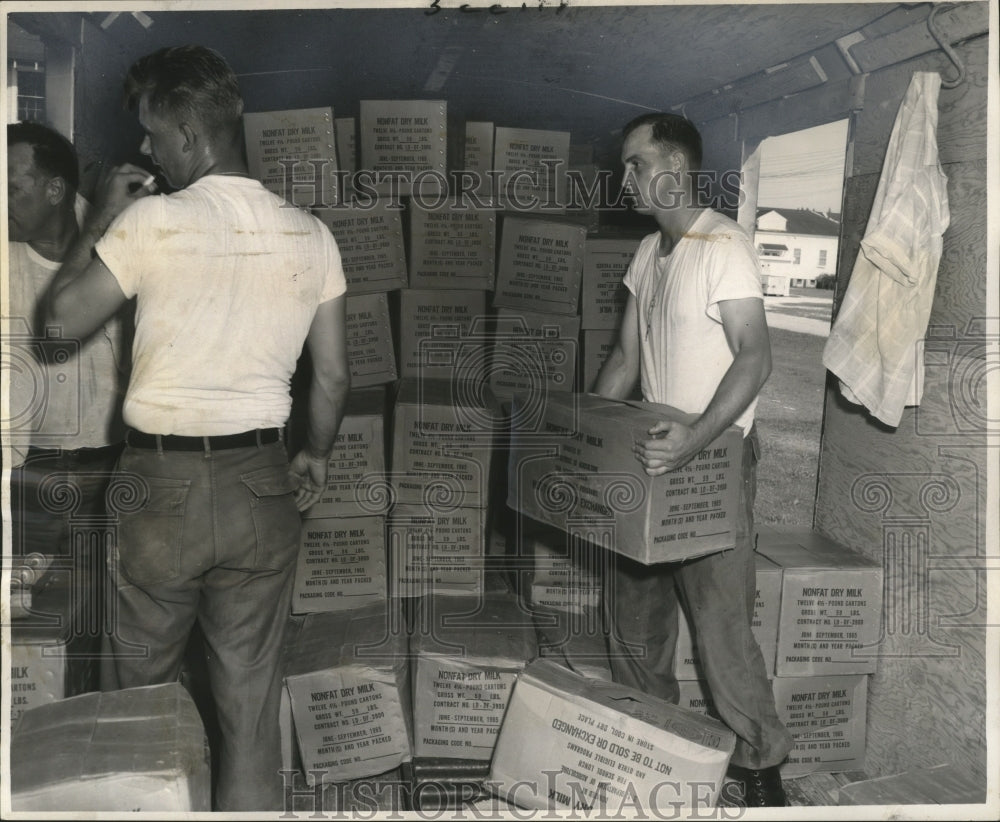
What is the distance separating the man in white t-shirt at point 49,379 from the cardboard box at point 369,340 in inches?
31.3

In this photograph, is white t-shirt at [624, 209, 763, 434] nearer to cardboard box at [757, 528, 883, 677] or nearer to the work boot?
cardboard box at [757, 528, 883, 677]

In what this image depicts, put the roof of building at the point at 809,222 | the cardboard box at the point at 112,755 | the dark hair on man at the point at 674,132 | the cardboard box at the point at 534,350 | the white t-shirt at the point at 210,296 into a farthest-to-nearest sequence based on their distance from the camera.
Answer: the cardboard box at the point at 534,350 → the roof of building at the point at 809,222 → the dark hair on man at the point at 674,132 → the white t-shirt at the point at 210,296 → the cardboard box at the point at 112,755

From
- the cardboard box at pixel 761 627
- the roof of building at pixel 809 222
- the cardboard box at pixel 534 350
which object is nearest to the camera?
the cardboard box at pixel 761 627

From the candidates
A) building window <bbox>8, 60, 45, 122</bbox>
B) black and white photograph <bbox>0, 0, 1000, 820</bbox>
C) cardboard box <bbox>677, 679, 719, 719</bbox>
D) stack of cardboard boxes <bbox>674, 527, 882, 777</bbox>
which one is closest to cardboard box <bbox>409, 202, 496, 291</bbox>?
black and white photograph <bbox>0, 0, 1000, 820</bbox>

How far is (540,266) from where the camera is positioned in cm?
317

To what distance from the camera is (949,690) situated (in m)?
2.59

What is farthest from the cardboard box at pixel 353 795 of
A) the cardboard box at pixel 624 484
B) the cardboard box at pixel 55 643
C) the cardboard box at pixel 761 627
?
the cardboard box at pixel 624 484

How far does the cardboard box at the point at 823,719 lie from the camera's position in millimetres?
2838

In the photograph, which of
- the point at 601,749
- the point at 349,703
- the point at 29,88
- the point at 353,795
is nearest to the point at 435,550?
the point at 349,703

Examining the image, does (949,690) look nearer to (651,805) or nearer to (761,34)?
(651,805)

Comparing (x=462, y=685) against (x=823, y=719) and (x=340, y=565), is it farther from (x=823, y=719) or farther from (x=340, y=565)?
(x=823, y=719)

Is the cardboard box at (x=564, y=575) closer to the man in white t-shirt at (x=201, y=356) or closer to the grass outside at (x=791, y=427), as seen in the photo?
the grass outside at (x=791, y=427)

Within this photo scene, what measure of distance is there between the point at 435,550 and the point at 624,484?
0.96 metres

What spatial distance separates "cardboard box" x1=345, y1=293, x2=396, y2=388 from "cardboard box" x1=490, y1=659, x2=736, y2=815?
1.28 m
